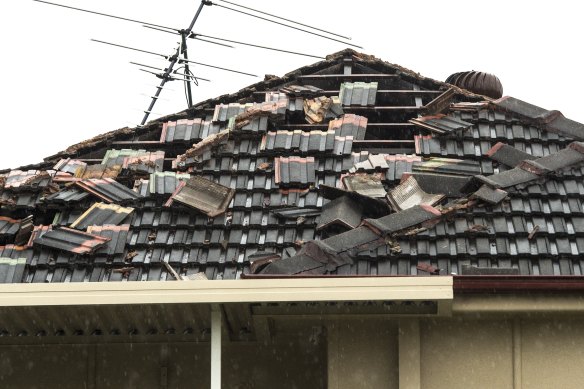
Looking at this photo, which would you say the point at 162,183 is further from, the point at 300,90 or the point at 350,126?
the point at 300,90

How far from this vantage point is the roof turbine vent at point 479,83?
1592 centimetres

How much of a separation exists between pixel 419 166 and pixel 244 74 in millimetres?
4945

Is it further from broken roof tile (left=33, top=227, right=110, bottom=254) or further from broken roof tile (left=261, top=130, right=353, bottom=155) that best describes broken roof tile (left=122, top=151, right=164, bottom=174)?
broken roof tile (left=33, top=227, right=110, bottom=254)

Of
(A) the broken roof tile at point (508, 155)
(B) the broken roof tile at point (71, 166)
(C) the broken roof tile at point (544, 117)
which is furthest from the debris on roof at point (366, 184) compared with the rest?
(B) the broken roof tile at point (71, 166)

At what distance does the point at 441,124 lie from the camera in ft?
46.0

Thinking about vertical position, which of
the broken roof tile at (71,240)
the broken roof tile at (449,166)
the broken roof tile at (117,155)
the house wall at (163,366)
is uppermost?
the broken roof tile at (117,155)

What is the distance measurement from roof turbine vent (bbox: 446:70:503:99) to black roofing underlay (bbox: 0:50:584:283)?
876mm

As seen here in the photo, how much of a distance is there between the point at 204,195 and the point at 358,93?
10.0 feet

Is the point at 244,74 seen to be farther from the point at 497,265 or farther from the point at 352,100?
the point at 497,265

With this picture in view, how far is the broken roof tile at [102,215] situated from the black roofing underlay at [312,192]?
19 millimetres

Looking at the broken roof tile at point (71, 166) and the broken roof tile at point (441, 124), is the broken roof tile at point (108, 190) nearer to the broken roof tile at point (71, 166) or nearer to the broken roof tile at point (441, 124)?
the broken roof tile at point (71, 166)

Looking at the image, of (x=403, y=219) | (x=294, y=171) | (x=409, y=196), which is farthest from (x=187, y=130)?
(x=403, y=219)

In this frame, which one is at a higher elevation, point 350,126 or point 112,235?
point 350,126

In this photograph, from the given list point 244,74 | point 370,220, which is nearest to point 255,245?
point 370,220
